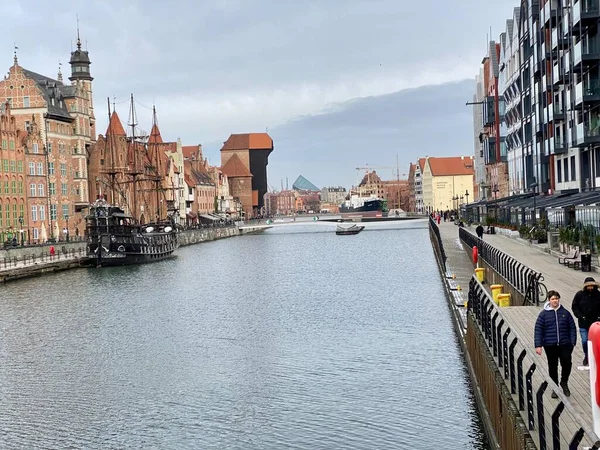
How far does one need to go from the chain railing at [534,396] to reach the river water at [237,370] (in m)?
2.27

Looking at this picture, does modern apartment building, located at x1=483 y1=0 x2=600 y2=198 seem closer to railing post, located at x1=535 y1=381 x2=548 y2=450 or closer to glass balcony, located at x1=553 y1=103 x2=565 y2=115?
glass balcony, located at x1=553 y1=103 x2=565 y2=115

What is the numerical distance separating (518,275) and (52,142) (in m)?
77.9

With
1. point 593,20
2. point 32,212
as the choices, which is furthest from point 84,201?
point 593,20

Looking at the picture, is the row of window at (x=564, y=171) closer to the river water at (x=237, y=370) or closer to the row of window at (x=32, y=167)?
the river water at (x=237, y=370)

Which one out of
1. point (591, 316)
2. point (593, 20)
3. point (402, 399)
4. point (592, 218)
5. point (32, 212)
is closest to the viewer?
point (591, 316)

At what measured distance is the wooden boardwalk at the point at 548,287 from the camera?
14789 mm

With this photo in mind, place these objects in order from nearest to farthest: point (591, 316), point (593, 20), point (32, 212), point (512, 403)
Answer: point (512, 403), point (591, 316), point (593, 20), point (32, 212)

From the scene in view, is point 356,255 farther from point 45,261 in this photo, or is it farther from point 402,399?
point 402,399

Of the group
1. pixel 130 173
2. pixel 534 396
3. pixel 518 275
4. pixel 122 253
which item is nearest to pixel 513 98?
pixel 130 173

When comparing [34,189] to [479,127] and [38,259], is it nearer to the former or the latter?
[38,259]

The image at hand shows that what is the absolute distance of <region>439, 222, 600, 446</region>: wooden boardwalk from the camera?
48.5 ft

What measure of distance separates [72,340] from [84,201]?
2960 inches

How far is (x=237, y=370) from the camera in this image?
2722 cm

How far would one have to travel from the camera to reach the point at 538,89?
76.2m
